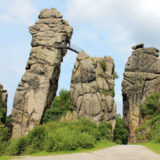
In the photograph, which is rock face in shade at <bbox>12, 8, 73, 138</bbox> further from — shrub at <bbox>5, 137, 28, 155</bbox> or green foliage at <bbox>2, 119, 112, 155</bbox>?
shrub at <bbox>5, 137, 28, 155</bbox>

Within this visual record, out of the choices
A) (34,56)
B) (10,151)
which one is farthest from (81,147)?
(34,56)

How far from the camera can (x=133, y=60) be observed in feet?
136

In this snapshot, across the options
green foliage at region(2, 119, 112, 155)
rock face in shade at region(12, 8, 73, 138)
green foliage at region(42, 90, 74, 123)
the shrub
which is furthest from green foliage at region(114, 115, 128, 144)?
the shrub

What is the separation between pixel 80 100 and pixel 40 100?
20.6 feet

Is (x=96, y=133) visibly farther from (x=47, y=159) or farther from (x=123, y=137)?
(x=123, y=137)

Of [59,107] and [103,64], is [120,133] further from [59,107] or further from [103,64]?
[103,64]

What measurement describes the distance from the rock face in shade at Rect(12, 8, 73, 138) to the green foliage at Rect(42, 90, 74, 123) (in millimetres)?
1052

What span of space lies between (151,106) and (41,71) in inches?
725

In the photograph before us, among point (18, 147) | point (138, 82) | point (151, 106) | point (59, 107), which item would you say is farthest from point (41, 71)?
point (18, 147)

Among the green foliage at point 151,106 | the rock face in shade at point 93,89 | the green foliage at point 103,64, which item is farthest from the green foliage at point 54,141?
the green foliage at point 103,64

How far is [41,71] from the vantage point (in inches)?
1469

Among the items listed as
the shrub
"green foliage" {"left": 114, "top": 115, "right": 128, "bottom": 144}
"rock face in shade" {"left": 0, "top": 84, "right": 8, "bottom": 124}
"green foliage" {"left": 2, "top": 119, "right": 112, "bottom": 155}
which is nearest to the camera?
"green foliage" {"left": 2, "top": 119, "right": 112, "bottom": 155}

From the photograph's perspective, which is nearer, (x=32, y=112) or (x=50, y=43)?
(x=32, y=112)

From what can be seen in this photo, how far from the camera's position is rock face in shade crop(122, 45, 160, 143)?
38812mm
